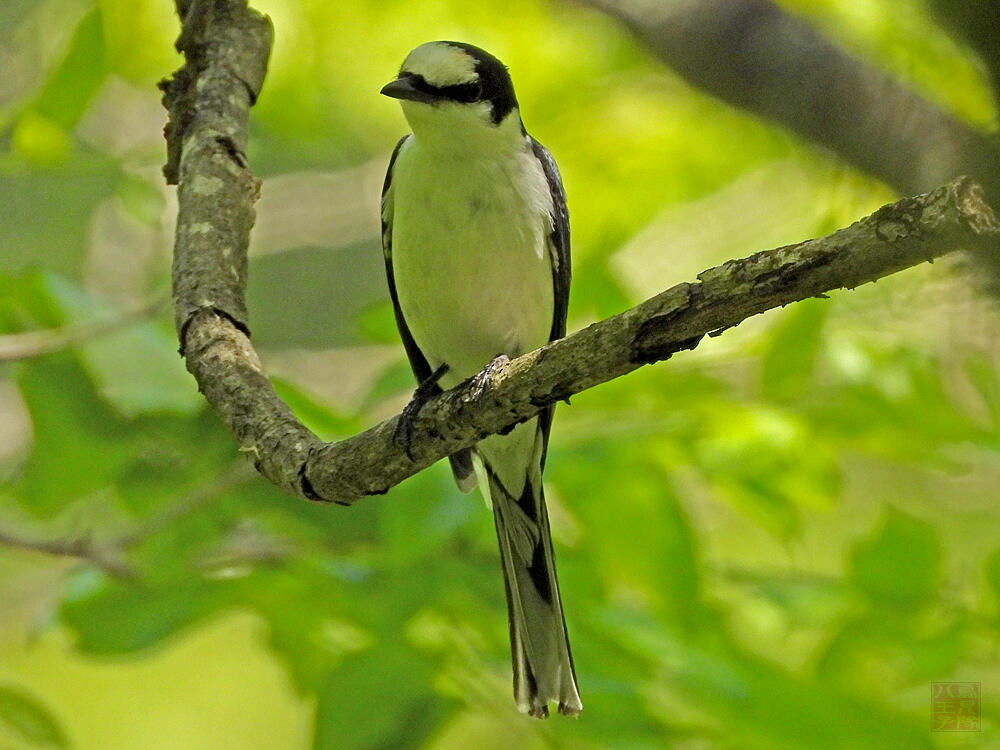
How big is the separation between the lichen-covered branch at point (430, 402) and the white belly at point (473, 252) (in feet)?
1.78

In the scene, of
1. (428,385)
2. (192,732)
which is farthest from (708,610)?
(192,732)

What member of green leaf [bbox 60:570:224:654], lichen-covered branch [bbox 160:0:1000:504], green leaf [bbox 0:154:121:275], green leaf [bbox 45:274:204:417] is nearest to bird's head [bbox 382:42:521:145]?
lichen-covered branch [bbox 160:0:1000:504]

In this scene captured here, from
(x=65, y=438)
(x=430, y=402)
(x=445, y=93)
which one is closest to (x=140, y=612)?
(x=65, y=438)

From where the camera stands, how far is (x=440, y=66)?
3297mm

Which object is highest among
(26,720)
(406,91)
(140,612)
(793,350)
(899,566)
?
(406,91)

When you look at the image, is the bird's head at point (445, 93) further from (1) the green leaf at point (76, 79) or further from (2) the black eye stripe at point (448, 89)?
(1) the green leaf at point (76, 79)

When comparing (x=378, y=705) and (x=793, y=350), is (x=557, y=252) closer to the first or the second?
(x=793, y=350)

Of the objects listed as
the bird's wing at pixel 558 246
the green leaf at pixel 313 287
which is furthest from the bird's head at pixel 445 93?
the green leaf at pixel 313 287

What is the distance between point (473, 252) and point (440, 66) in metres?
0.58

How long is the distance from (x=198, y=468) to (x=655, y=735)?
4.78 ft

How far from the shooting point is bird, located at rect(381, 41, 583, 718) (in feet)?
10.5

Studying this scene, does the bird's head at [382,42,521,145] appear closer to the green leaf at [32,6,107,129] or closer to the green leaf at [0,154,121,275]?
the green leaf at [32,6,107,129]

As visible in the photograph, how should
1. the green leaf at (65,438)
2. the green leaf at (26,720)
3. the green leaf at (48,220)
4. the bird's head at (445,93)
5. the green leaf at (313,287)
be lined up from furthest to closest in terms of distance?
the green leaf at (313,287), the green leaf at (48,220), the bird's head at (445,93), the green leaf at (65,438), the green leaf at (26,720)

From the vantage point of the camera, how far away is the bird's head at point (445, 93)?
3266 millimetres
